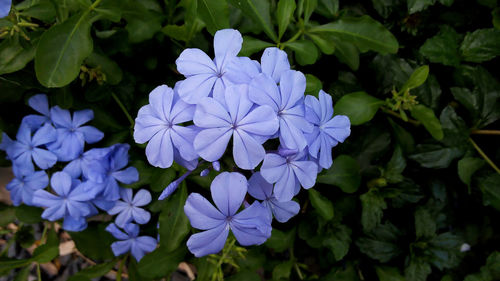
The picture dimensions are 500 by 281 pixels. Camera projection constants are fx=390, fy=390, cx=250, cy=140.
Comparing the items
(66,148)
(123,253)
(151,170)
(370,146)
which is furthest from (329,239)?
(66,148)

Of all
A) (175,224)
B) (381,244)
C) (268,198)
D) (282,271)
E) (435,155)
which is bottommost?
(282,271)

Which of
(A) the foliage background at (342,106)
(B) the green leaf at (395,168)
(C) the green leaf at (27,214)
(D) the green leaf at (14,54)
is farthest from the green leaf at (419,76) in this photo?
(C) the green leaf at (27,214)

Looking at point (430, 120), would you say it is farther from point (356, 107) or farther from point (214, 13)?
point (214, 13)

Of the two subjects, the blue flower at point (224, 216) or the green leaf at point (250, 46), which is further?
the green leaf at point (250, 46)

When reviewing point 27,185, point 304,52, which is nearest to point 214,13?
point 304,52

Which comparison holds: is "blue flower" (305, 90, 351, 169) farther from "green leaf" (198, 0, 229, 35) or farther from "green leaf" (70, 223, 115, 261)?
"green leaf" (70, 223, 115, 261)

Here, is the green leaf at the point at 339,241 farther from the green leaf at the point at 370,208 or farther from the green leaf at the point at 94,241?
the green leaf at the point at 94,241

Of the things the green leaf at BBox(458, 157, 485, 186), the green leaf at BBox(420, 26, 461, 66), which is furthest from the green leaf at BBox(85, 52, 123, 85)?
the green leaf at BBox(458, 157, 485, 186)
